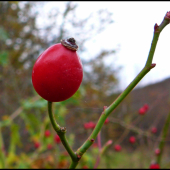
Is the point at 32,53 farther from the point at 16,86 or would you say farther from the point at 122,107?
the point at 122,107

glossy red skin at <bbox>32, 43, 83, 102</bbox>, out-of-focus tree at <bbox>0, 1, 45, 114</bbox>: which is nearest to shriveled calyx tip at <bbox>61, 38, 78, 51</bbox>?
glossy red skin at <bbox>32, 43, 83, 102</bbox>

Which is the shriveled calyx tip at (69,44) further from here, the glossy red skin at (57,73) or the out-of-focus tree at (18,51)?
the out-of-focus tree at (18,51)

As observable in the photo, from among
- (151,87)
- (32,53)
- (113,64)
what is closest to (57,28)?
(32,53)

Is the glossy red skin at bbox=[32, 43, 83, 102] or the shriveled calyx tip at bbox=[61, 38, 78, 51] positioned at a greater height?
the shriveled calyx tip at bbox=[61, 38, 78, 51]

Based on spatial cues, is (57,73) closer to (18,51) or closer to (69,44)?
(69,44)

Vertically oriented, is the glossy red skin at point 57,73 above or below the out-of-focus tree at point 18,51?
above

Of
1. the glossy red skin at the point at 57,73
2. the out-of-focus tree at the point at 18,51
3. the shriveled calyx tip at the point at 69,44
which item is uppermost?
the shriveled calyx tip at the point at 69,44

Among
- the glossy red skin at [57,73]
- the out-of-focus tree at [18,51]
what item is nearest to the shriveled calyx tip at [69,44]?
the glossy red skin at [57,73]

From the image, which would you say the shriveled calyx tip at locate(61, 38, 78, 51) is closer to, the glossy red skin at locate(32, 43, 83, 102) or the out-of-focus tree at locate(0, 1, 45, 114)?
the glossy red skin at locate(32, 43, 83, 102)

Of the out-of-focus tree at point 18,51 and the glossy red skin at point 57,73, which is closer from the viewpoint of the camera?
the glossy red skin at point 57,73
